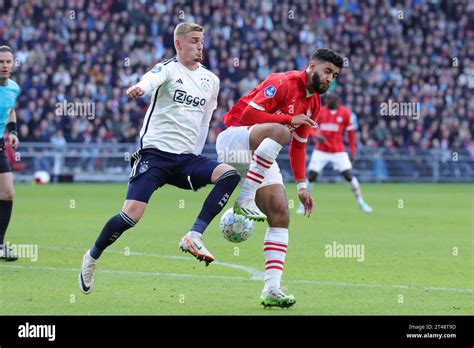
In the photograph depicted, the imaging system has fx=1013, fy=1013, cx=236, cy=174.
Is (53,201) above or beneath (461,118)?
beneath

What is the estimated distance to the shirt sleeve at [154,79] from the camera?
27.3 feet

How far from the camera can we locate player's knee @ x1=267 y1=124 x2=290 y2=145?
29.5 feet

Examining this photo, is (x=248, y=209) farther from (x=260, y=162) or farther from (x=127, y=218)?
(x=127, y=218)


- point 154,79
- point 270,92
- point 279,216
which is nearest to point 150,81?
point 154,79

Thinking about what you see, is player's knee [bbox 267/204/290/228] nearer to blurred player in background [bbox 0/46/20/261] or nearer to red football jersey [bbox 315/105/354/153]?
blurred player in background [bbox 0/46/20/261]

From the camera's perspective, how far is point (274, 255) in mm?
9086

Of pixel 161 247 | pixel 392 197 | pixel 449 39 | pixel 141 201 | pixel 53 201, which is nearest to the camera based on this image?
pixel 141 201

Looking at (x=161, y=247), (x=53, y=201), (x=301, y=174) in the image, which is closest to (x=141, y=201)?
(x=301, y=174)

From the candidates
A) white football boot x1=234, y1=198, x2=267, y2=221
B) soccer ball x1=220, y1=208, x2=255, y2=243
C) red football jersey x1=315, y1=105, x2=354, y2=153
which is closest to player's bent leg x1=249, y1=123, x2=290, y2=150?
white football boot x1=234, y1=198, x2=267, y2=221

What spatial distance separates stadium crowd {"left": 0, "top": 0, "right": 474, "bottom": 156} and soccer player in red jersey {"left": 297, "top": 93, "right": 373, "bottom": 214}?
10181 mm

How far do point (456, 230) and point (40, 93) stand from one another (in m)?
16.7

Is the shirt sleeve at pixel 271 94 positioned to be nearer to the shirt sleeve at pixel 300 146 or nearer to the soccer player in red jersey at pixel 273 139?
the soccer player in red jersey at pixel 273 139

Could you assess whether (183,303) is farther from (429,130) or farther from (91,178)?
(429,130)

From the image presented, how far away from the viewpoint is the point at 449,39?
38.9m
